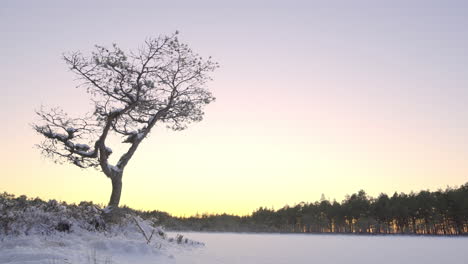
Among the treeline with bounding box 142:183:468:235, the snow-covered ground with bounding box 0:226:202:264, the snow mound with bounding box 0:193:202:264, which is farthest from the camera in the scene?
the treeline with bounding box 142:183:468:235

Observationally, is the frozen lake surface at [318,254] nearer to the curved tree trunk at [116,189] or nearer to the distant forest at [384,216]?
the curved tree trunk at [116,189]

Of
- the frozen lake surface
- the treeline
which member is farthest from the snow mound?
the treeline

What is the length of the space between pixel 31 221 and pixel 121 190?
17.3ft

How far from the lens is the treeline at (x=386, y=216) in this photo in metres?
86.7

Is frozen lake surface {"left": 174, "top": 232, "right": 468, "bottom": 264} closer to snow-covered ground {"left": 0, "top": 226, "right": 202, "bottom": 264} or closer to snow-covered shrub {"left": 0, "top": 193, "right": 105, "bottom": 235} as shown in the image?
snow-covered ground {"left": 0, "top": 226, "right": 202, "bottom": 264}

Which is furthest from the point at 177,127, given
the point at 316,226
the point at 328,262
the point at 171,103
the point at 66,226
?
the point at 316,226

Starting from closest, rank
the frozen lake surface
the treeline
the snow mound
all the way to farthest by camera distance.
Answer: the snow mound
the frozen lake surface
the treeline

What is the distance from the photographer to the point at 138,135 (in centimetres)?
2017

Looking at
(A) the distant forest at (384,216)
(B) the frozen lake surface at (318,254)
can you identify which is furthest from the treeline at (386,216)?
(B) the frozen lake surface at (318,254)

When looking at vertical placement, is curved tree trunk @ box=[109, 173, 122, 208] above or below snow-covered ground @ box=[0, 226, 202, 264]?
above

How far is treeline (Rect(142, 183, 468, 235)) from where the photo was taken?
86.7 meters

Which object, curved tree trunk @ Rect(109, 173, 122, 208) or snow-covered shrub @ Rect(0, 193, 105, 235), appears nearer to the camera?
snow-covered shrub @ Rect(0, 193, 105, 235)

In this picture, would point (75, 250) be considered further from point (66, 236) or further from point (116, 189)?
point (116, 189)

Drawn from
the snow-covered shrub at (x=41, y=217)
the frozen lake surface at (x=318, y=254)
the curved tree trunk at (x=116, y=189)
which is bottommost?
the frozen lake surface at (x=318, y=254)
